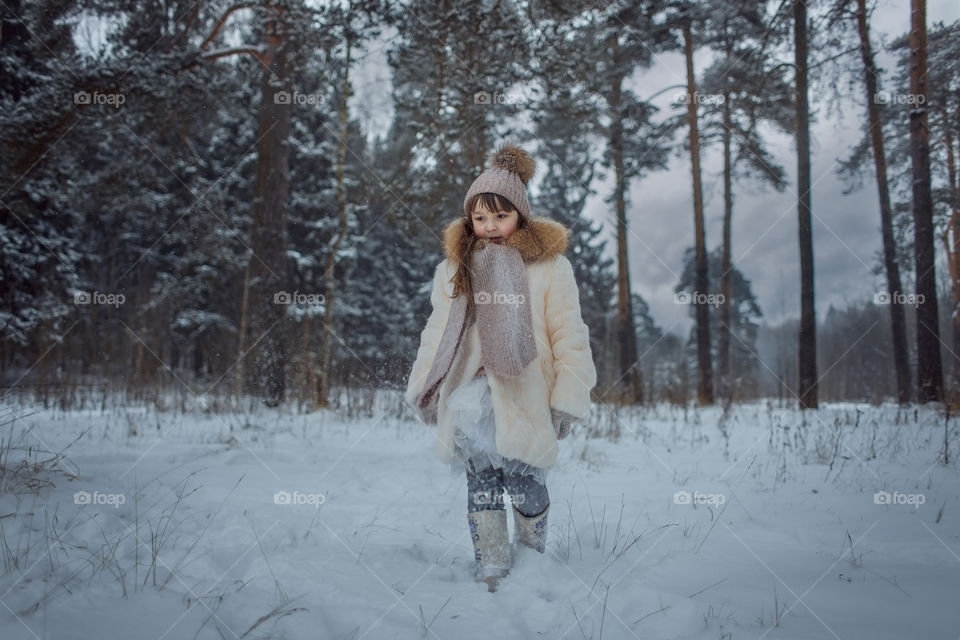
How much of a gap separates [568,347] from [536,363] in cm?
17

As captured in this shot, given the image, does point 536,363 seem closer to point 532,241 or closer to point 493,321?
point 493,321

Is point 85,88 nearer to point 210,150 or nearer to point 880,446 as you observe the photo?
point 880,446

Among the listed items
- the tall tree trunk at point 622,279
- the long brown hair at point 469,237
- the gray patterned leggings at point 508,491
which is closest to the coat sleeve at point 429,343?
the long brown hair at point 469,237

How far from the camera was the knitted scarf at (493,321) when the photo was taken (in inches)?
90.0

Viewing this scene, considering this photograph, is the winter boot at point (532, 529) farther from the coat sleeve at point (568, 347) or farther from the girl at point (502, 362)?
the coat sleeve at point (568, 347)

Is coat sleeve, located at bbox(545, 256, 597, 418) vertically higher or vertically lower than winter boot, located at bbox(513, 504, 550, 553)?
higher

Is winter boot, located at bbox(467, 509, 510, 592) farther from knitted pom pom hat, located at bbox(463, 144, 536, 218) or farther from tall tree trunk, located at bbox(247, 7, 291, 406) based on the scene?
tall tree trunk, located at bbox(247, 7, 291, 406)

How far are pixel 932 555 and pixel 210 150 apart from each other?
74.2 feet

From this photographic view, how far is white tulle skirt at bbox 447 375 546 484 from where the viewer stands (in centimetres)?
232

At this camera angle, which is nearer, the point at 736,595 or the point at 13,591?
the point at 13,591

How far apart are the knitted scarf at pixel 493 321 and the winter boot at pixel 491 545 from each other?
509 millimetres

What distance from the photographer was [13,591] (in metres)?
1.82

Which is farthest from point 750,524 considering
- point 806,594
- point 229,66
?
point 229,66

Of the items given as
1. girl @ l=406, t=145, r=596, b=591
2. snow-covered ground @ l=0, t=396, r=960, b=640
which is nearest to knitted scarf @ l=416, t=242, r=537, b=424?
girl @ l=406, t=145, r=596, b=591
